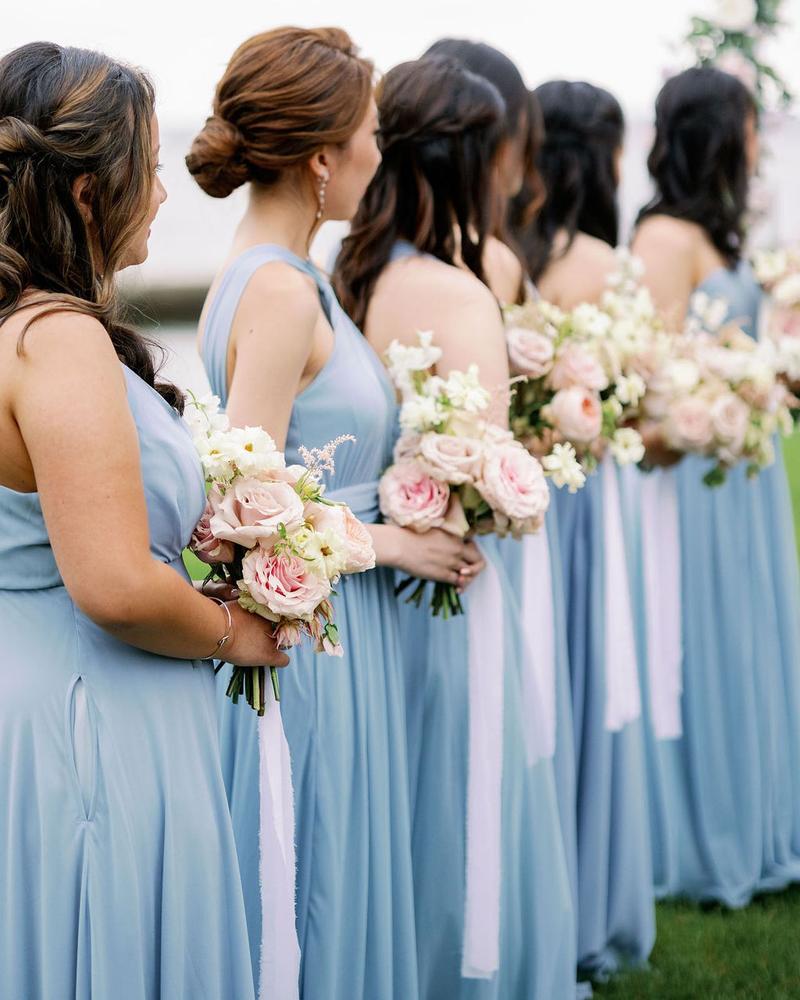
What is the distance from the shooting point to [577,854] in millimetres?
4656

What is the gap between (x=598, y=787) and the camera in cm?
463

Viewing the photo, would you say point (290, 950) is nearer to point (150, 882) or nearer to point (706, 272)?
point (150, 882)

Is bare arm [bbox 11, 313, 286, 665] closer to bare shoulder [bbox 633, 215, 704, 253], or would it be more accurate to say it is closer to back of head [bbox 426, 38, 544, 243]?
back of head [bbox 426, 38, 544, 243]

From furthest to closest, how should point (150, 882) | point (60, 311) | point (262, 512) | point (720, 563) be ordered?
point (720, 563) → point (262, 512) → point (150, 882) → point (60, 311)

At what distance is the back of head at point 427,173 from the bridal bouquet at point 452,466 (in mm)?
459

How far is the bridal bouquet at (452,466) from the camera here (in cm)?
341

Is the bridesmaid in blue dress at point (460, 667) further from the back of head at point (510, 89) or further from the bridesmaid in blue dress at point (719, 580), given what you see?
the bridesmaid in blue dress at point (719, 580)

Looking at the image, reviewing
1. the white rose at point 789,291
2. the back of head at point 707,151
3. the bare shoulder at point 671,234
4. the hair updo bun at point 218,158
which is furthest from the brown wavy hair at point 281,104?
the white rose at point 789,291

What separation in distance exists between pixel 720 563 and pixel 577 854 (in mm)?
1434

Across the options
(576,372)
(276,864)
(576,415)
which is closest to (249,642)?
(276,864)

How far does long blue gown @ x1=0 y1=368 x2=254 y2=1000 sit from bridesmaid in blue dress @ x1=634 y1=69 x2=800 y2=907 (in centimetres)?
333

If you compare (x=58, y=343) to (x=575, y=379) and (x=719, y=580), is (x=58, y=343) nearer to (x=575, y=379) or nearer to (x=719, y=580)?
(x=575, y=379)

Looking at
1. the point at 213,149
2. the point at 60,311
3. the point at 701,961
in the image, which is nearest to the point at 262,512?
the point at 60,311

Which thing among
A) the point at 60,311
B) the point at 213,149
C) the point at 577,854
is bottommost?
the point at 577,854
